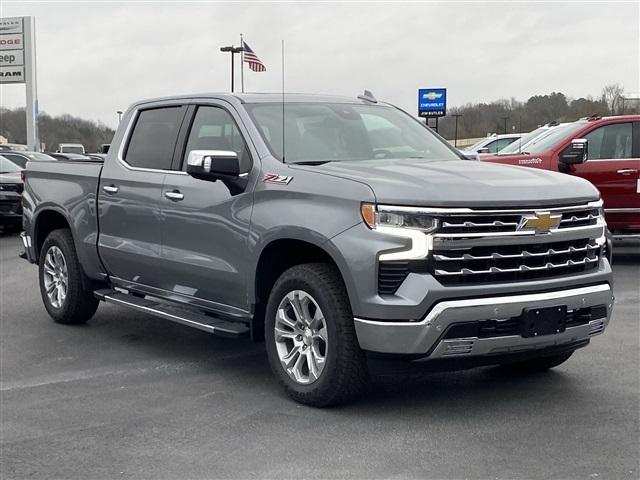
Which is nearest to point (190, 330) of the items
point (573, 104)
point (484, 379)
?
point (484, 379)

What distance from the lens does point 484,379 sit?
18.5 feet

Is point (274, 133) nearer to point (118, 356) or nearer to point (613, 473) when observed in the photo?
point (118, 356)

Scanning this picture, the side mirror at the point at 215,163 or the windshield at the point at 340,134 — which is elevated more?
the windshield at the point at 340,134

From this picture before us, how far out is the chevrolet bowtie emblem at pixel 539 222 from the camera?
4.69 meters

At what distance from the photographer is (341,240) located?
4.73m

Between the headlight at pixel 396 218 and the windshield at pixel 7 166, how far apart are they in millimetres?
13823

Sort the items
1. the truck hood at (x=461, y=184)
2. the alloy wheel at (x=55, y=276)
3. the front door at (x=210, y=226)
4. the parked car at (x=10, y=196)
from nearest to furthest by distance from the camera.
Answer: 1. the truck hood at (x=461, y=184)
2. the front door at (x=210, y=226)
3. the alloy wheel at (x=55, y=276)
4. the parked car at (x=10, y=196)

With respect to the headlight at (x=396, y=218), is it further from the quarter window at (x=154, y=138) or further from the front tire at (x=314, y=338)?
the quarter window at (x=154, y=138)

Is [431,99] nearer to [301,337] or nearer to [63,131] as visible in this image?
[63,131]

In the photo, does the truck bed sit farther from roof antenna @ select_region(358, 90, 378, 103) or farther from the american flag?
the american flag

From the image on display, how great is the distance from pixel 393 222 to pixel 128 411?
195cm

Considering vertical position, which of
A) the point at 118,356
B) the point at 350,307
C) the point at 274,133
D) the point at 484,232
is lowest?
the point at 118,356

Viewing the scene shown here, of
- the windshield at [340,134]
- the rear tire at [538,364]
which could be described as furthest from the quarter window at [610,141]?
the rear tire at [538,364]

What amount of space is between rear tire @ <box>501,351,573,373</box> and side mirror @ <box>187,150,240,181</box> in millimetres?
2224
